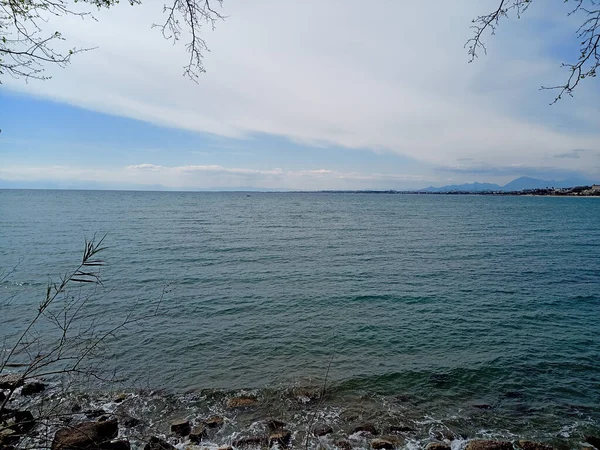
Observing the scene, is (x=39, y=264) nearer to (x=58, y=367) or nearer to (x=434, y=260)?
(x=58, y=367)

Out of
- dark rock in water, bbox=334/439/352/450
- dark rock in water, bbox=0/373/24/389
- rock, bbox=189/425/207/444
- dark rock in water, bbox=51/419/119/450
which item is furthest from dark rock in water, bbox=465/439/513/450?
dark rock in water, bbox=0/373/24/389

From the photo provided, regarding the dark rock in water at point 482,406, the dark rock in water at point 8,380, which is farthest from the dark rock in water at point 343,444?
the dark rock in water at point 8,380

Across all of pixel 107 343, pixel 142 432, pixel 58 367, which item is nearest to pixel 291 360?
pixel 142 432

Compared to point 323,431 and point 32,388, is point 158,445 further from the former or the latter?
point 32,388

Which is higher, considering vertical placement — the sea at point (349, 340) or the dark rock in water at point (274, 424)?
the sea at point (349, 340)

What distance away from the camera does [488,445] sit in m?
9.09

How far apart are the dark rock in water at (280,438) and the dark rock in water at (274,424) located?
272 millimetres

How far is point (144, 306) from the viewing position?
1859cm

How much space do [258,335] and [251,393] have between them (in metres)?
3.92

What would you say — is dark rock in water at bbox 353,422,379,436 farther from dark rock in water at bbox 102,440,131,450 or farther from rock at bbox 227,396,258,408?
dark rock in water at bbox 102,440,131,450

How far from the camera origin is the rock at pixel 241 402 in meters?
10.9

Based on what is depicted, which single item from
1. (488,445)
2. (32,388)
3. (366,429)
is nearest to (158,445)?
(366,429)

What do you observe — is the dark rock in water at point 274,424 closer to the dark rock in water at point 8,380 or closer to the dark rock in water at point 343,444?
the dark rock in water at point 343,444

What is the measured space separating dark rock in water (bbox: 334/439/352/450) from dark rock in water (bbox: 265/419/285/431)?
1660mm
